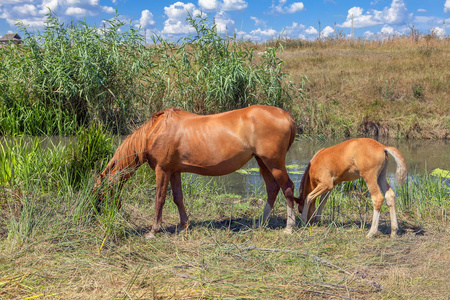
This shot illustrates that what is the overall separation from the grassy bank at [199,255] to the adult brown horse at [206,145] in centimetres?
49

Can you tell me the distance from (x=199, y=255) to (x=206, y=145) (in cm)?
127

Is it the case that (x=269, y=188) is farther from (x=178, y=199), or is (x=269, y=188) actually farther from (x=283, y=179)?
(x=178, y=199)

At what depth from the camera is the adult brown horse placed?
15.3 ft

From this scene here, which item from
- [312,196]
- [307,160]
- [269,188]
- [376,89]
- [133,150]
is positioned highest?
[376,89]

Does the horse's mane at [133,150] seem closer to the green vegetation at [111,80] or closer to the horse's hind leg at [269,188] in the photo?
the horse's hind leg at [269,188]

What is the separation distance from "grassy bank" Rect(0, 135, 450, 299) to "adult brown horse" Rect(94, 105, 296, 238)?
1.60ft

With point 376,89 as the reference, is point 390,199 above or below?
below

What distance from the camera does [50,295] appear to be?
3.06 m

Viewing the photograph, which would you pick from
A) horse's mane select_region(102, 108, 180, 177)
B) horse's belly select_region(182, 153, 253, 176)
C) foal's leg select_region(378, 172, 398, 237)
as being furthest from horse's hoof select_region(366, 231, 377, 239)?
horse's mane select_region(102, 108, 180, 177)

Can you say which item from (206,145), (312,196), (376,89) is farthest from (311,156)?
(376,89)

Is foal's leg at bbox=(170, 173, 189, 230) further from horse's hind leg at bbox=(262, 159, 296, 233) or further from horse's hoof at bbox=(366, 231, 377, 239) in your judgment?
horse's hoof at bbox=(366, 231, 377, 239)

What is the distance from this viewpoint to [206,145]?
4.71 metres

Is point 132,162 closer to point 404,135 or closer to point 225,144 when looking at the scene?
point 225,144

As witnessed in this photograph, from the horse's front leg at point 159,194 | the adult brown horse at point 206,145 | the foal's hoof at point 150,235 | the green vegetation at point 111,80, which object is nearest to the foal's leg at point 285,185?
the adult brown horse at point 206,145
